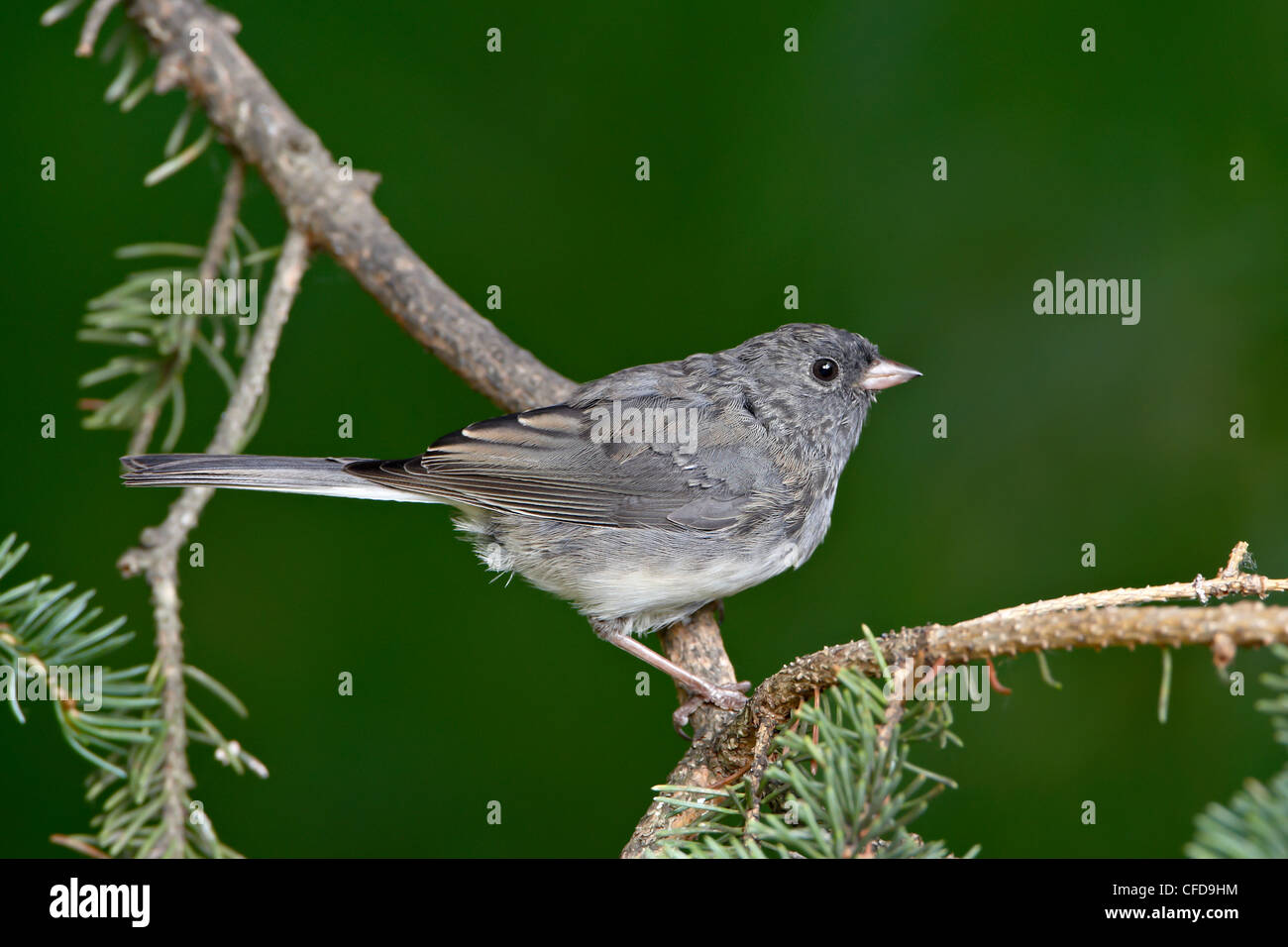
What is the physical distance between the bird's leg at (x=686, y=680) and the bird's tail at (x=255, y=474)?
48 centimetres

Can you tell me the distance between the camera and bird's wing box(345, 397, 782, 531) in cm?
223

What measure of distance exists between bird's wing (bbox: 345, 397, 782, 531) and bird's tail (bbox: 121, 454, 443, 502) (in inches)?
4.2

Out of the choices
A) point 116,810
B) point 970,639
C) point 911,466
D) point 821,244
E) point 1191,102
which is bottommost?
point 116,810

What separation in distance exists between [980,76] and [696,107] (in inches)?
27.3

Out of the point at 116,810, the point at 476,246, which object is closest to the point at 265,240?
the point at 476,246


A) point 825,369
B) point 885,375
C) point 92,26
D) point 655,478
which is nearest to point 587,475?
point 655,478

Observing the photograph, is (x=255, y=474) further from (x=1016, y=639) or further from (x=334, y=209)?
(x=1016, y=639)

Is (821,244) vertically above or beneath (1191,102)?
beneath

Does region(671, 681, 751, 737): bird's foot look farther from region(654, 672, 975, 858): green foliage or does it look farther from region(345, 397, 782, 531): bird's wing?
region(654, 672, 975, 858): green foliage

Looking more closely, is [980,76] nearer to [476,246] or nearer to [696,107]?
[696,107]

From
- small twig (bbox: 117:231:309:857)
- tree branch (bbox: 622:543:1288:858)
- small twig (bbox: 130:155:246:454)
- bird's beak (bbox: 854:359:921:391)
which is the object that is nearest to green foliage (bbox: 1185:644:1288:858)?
tree branch (bbox: 622:543:1288:858)

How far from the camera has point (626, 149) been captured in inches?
106

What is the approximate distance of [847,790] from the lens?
3.58 feet

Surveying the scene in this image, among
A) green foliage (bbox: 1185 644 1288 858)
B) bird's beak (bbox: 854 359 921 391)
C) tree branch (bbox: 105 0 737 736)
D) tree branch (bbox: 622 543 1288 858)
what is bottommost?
green foliage (bbox: 1185 644 1288 858)
